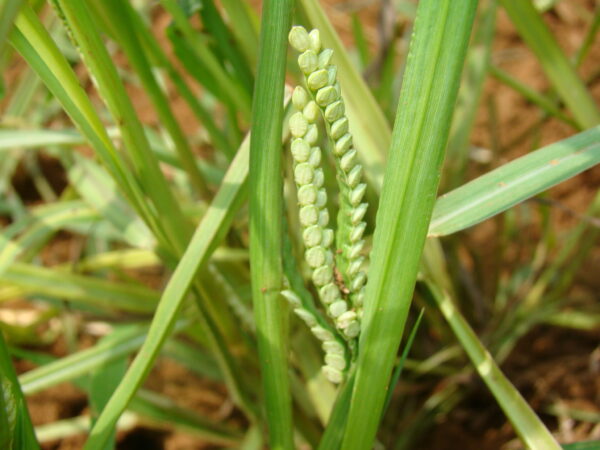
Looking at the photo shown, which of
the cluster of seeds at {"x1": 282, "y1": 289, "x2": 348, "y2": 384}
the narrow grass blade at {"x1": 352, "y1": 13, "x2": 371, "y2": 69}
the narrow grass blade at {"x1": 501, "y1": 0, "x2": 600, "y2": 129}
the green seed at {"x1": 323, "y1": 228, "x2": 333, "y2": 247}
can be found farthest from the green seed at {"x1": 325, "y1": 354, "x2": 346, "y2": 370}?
the narrow grass blade at {"x1": 352, "y1": 13, "x2": 371, "y2": 69}

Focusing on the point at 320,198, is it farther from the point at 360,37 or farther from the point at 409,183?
the point at 360,37

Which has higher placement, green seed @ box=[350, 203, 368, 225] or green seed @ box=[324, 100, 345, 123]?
green seed @ box=[324, 100, 345, 123]

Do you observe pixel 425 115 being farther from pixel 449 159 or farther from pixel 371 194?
pixel 449 159

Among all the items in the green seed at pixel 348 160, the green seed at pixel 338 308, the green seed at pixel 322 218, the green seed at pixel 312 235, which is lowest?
the green seed at pixel 338 308

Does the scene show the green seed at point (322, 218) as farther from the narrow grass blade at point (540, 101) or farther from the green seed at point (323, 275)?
the narrow grass blade at point (540, 101)

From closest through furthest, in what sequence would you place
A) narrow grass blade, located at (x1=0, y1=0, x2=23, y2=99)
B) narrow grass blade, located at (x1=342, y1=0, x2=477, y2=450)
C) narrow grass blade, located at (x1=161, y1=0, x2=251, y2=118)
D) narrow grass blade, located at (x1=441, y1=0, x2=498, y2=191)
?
1. narrow grass blade, located at (x1=0, y1=0, x2=23, y2=99)
2. narrow grass blade, located at (x1=342, y1=0, x2=477, y2=450)
3. narrow grass blade, located at (x1=161, y1=0, x2=251, y2=118)
4. narrow grass blade, located at (x1=441, y1=0, x2=498, y2=191)

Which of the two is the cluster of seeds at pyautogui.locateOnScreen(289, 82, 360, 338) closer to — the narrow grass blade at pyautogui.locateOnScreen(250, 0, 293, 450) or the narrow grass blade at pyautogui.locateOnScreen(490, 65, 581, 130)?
the narrow grass blade at pyautogui.locateOnScreen(250, 0, 293, 450)

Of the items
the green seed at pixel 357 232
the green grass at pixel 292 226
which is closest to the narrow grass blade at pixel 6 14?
the green grass at pixel 292 226
